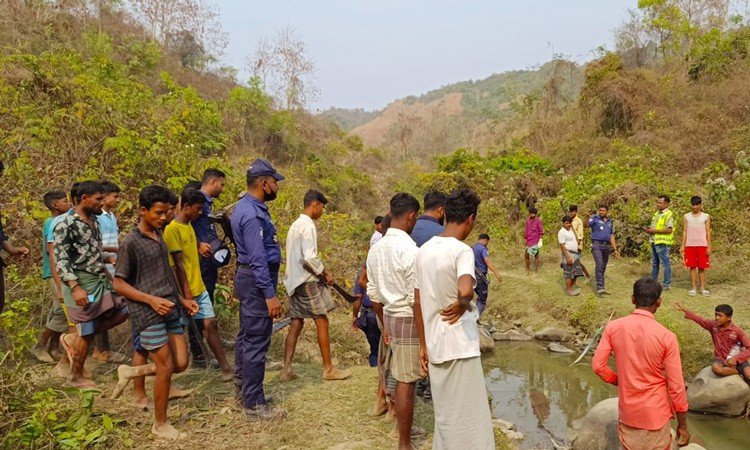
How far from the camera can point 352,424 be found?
14.3 feet

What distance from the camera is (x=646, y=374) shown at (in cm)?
351

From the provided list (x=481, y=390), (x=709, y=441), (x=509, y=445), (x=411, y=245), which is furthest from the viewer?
(x=709, y=441)

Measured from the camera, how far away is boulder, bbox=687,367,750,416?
6301mm

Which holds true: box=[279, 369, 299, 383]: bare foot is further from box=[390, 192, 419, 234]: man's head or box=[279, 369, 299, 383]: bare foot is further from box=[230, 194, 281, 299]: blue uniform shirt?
box=[390, 192, 419, 234]: man's head

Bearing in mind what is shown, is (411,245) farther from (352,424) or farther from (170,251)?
(170,251)

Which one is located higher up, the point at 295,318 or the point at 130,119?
the point at 130,119

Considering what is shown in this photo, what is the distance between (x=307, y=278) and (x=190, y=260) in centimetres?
106

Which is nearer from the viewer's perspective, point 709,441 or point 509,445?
point 509,445

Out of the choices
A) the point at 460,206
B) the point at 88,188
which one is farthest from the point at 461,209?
the point at 88,188

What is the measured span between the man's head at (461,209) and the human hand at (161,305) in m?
2.04

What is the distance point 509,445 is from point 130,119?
699 cm

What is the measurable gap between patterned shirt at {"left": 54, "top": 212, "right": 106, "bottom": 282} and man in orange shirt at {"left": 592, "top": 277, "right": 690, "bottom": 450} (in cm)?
400

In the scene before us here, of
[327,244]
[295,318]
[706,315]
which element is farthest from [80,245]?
[706,315]

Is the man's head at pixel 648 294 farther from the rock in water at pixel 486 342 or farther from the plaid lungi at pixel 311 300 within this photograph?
the rock in water at pixel 486 342
